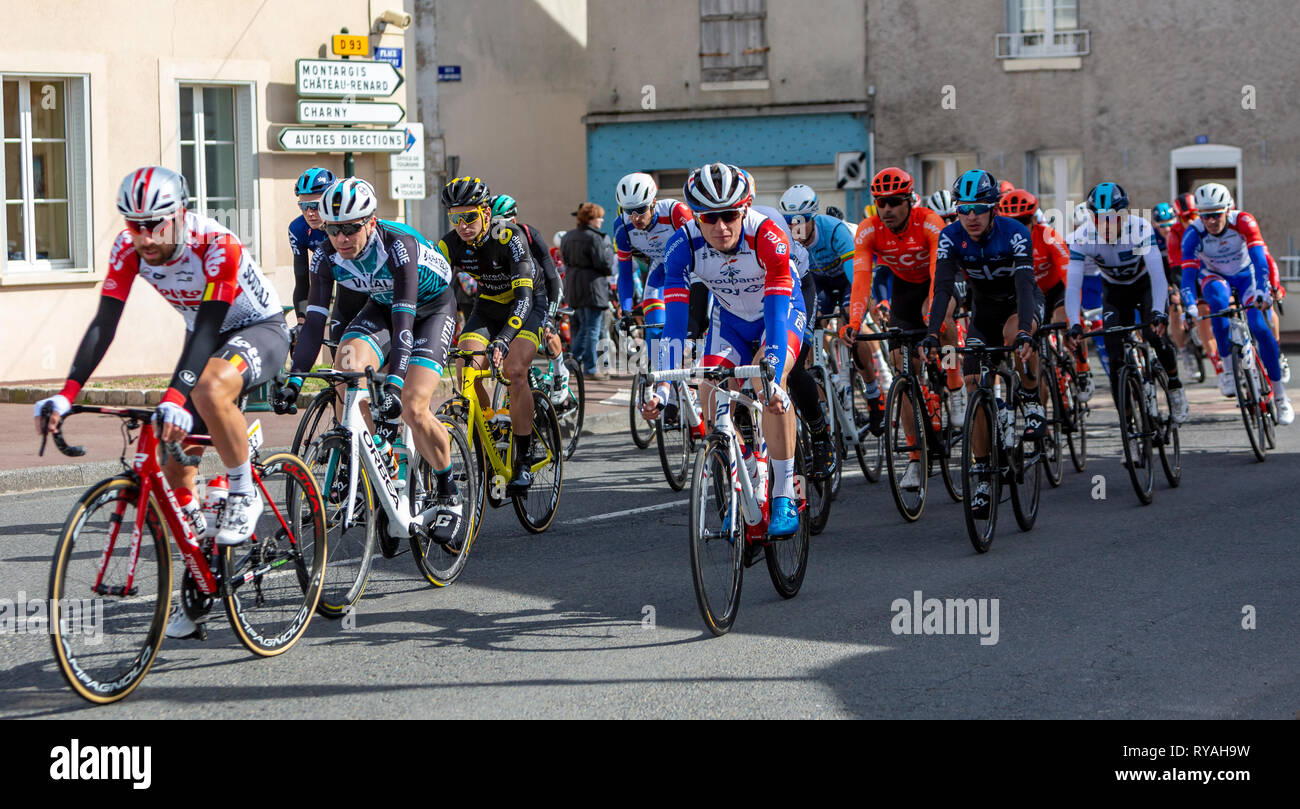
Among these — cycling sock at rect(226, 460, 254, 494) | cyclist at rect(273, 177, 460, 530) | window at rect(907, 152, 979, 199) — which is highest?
window at rect(907, 152, 979, 199)

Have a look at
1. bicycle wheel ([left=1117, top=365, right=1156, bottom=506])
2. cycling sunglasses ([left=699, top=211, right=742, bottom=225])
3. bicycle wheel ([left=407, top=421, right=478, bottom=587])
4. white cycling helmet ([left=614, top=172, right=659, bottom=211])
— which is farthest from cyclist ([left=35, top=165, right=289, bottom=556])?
bicycle wheel ([left=1117, top=365, right=1156, bottom=506])

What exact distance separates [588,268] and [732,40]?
40.1ft

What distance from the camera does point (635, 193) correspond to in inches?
463

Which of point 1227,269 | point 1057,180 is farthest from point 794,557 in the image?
point 1057,180

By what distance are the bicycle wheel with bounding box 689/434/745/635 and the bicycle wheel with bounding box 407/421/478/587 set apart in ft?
5.18

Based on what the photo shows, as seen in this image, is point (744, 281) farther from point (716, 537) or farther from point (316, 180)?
point (316, 180)

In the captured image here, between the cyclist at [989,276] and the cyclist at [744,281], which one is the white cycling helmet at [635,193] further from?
the cyclist at [744,281]

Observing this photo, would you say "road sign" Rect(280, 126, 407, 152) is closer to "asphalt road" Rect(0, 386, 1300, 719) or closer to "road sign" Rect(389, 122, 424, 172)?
"road sign" Rect(389, 122, 424, 172)

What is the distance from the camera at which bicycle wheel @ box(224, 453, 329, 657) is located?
626cm

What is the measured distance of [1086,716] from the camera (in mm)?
5586

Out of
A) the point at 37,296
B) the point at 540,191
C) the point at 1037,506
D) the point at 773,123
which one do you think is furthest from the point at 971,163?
the point at 1037,506

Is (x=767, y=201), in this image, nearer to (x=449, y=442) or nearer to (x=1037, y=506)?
(x=1037, y=506)

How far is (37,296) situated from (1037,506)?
12.0 meters

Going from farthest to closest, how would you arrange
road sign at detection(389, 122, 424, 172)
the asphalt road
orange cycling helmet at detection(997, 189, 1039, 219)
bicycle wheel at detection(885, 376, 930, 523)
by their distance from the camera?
road sign at detection(389, 122, 424, 172) < orange cycling helmet at detection(997, 189, 1039, 219) < bicycle wheel at detection(885, 376, 930, 523) < the asphalt road
